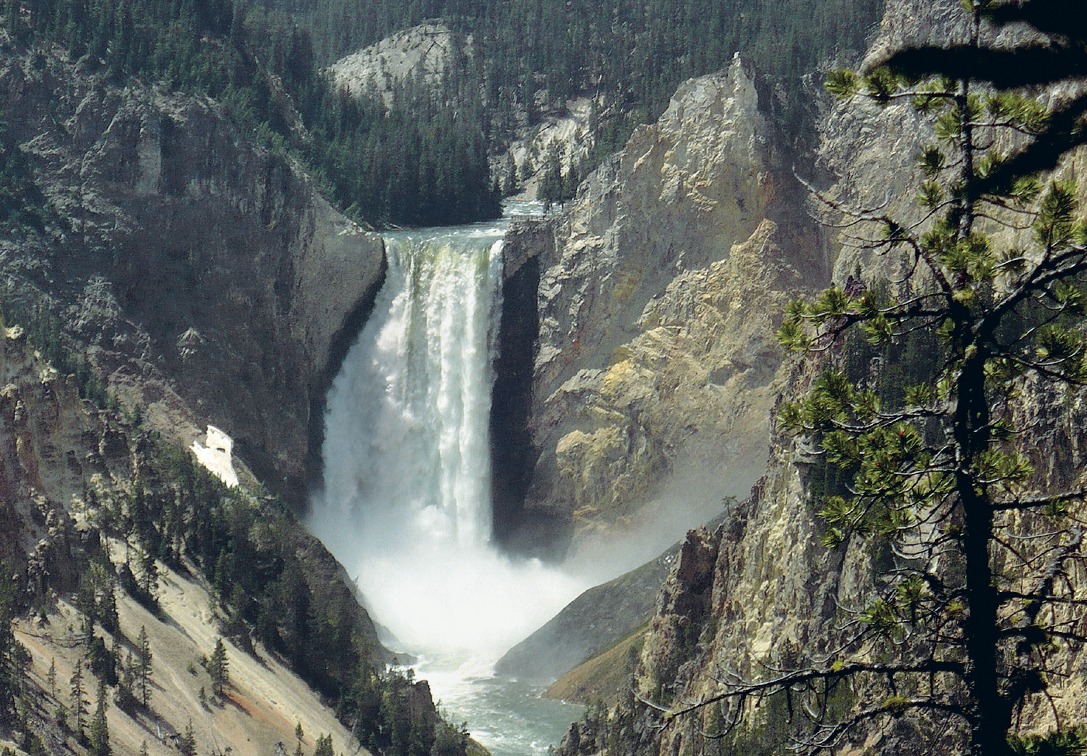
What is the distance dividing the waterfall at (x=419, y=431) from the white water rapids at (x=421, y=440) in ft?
0.20

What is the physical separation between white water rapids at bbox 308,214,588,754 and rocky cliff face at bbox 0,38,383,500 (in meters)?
2.18

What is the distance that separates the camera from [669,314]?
94.4m

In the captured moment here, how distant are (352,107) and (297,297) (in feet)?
126

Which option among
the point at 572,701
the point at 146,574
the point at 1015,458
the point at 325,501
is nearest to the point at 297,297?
the point at 325,501

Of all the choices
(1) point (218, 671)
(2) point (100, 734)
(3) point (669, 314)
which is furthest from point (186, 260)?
(2) point (100, 734)

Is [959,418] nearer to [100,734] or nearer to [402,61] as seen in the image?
[100,734]

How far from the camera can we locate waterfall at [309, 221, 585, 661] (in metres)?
100

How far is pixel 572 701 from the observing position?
254ft

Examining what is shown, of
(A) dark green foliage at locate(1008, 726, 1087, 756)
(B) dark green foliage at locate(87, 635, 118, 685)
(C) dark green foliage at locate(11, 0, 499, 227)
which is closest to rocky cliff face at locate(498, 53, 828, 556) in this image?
(C) dark green foliage at locate(11, 0, 499, 227)

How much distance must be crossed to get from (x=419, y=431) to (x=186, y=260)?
17.4m

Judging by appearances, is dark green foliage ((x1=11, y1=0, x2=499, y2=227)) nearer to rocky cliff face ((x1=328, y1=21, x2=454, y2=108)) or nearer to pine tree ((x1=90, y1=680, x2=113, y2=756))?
rocky cliff face ((x1=328, y1=21, x2=454, y2=108))

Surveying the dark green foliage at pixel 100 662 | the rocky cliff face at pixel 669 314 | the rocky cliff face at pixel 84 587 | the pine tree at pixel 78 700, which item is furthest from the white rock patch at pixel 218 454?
the pine tree at pixel 78 700

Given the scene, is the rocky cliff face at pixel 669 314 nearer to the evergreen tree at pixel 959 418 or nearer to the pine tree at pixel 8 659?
the pine tree at pixel 8 659

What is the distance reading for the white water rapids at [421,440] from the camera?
→ 98.8 metres
